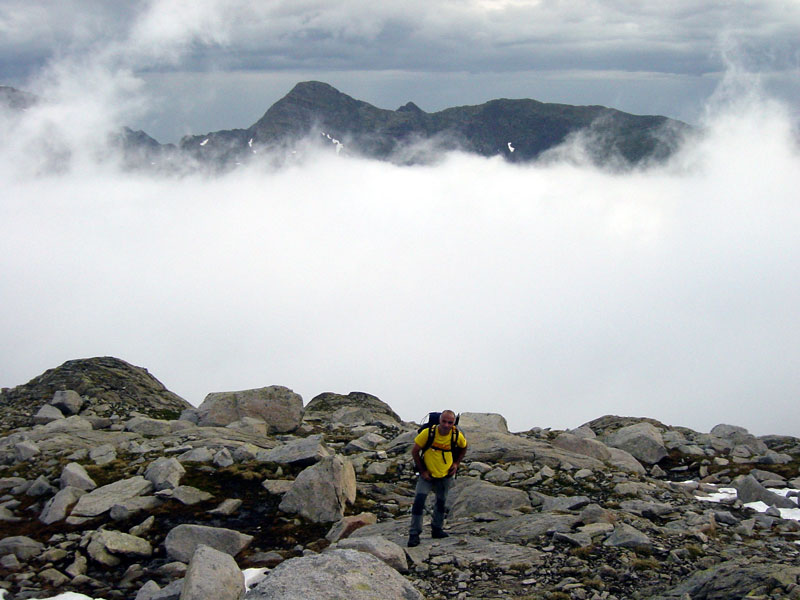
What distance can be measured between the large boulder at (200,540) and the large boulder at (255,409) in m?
11.2

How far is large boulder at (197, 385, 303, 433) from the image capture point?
2647cm

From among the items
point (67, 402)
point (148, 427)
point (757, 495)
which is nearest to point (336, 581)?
point (757, 495)

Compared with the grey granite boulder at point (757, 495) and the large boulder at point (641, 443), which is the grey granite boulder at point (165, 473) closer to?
the large boulder at point (641, 443)

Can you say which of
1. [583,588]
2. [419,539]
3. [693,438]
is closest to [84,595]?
[419,539]

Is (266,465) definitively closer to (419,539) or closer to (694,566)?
(419,539)

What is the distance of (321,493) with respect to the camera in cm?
1673

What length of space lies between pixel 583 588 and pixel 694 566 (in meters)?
2.35

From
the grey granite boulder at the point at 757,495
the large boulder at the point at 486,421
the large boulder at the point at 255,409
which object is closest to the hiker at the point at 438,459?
the grey granite boulder at the point at 757,495

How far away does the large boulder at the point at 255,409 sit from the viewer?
26.5m

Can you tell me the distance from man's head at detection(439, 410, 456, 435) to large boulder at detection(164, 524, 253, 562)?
5007 mm

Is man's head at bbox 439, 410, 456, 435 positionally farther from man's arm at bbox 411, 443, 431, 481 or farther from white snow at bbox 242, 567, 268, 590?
white snow at bbox 242, 567, 268, 590

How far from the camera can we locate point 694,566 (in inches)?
494

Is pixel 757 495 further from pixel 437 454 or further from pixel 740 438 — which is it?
pixel 437 454

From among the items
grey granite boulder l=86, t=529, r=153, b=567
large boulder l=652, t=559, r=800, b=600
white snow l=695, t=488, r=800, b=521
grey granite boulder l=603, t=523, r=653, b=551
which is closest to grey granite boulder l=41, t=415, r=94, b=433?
grey granite boulder l=86, t=529, r=153, b=567
